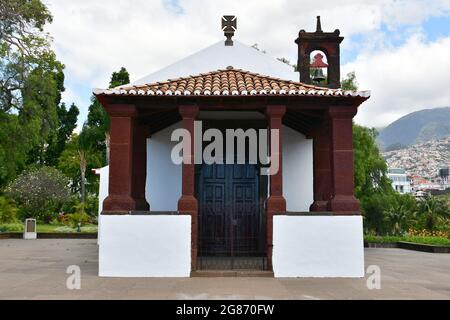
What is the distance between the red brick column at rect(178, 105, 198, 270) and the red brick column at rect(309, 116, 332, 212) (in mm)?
3196

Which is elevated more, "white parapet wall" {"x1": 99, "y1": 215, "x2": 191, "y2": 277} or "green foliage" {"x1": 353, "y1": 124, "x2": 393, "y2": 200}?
"green foliage" {"x1": 353, "y1": 124, "x2": 393, "y2": 200}

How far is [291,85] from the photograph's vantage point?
1005cm

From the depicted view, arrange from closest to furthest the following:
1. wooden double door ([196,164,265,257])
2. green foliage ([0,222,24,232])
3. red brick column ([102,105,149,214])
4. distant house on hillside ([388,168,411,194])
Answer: red brick column ([102,105,149,214]), wooden double door ([196,164,265,257]), green foliage ([0,222,24,232]), distant house on hillside ([388,168,411,194])

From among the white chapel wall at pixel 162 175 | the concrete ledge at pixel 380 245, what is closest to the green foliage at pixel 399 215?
the concrete ledge at pixel 380 245

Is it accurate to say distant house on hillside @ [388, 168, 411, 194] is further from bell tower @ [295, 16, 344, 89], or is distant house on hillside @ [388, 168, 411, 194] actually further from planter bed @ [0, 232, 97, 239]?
bell tower @ [295, 16, 344, 89]

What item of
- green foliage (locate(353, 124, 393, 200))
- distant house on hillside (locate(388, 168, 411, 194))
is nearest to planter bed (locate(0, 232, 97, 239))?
green foliage (locate(353, 124, 393, 200))

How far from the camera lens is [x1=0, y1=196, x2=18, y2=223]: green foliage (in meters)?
25.8

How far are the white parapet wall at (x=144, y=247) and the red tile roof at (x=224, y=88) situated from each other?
2.43 m
